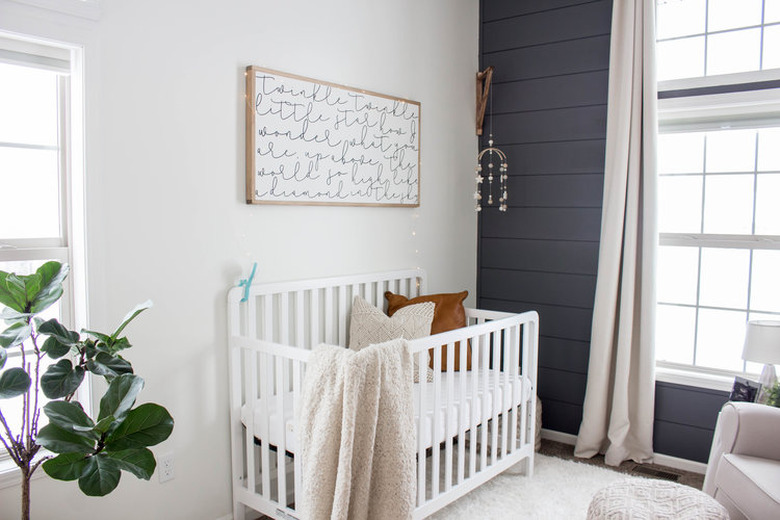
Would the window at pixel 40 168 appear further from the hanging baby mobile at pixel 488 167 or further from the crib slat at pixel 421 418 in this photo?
the hanging baby mobile at pixel 488 167

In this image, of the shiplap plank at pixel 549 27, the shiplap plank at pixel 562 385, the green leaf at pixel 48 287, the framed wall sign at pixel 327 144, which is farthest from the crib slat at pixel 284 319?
the shiplap plank at pixel 549 27

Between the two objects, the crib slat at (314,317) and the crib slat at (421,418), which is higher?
the crib slat at (314,317)

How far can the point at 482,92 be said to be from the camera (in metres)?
3.53

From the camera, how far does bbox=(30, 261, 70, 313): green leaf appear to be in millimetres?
1497

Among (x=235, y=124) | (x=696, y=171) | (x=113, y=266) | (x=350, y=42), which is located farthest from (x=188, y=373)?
(x=696, y=171)

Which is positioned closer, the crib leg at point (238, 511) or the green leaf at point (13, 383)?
the green leaf at point (13, 383)

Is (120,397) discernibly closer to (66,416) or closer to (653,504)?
(66,416)

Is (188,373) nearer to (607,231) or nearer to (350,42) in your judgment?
(350,42)

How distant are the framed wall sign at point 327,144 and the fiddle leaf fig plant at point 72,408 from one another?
95 centimetres

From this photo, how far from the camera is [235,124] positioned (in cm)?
230

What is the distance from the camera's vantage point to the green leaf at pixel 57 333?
4.84 ft

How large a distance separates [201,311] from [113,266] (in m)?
0.36

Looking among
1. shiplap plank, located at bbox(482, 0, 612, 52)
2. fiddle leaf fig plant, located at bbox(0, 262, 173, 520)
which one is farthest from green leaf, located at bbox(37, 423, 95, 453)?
shiplap plank, located at bbox(482, 0, 612, 52)

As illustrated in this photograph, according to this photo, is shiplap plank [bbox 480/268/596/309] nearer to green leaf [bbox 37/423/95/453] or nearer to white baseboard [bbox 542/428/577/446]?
white baseboard [bbox 542/428/577/446]
